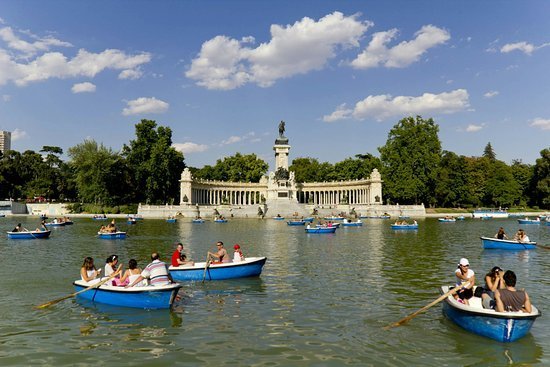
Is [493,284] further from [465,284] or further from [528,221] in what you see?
[528,221]

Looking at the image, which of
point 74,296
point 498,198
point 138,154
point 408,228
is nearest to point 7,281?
point 74,296

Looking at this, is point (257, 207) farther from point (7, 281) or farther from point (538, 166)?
point (7, 281)

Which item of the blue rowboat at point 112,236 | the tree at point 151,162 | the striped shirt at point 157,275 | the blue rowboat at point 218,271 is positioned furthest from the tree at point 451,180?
the striped shirt at point 157,275

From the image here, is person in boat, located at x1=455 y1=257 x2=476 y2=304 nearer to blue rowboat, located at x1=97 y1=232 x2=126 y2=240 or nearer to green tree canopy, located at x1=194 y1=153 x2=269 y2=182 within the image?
blue rowboat, located at x1=97 y1=232 x2=126 y2=240

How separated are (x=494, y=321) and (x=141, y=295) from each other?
10.3 meters

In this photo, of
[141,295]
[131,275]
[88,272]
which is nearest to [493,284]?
[141,295]

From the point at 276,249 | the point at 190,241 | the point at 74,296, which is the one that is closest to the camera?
the point at 74,296

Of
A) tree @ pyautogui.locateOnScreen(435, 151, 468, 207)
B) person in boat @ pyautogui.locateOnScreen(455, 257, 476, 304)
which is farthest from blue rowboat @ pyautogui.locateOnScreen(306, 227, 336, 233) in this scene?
tree @ pyautogui.locateOnScreen(435, 151, 468, 207)

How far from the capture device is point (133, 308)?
48.4ft

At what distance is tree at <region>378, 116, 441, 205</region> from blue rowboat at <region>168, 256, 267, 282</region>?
76.5 metres

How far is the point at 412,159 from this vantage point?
91.7 metres

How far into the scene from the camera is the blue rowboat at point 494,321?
11.0 m

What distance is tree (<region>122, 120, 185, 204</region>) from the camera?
89.9 meters

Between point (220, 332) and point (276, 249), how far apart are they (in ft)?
62.6
